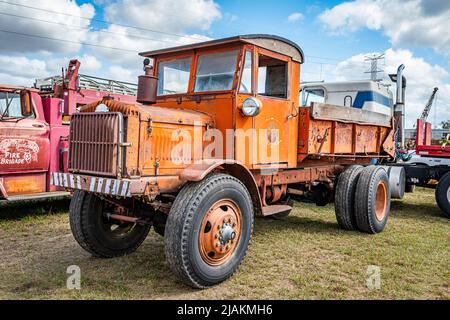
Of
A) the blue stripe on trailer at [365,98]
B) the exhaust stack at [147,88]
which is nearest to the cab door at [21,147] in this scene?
the exhaust stack at [147,88]

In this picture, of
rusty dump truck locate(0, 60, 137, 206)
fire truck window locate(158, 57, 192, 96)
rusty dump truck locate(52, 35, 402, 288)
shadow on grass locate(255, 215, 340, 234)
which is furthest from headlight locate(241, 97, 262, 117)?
rusty dump truck locate(0, 60, 137, 206)

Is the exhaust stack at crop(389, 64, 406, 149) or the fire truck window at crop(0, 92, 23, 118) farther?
the exhaust stack at crop(389, 64, 406, 149)

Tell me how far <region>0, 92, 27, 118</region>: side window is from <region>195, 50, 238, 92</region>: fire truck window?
12.4ft

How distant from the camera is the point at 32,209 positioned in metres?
7.98

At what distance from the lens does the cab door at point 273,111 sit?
199 inches

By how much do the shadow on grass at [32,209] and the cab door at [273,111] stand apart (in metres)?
4.76

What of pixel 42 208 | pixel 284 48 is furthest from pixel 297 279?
pixel 42 208

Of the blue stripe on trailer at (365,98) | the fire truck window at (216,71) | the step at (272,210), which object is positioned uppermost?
the blue stripe on trailer at (365,98)

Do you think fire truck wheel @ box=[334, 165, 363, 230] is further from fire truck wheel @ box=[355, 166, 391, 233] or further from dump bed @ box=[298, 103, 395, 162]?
dump bed @ box=[298, 103, 395, 162]

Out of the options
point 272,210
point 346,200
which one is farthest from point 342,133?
point 272,210

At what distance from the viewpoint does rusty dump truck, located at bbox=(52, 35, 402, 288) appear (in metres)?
3.96

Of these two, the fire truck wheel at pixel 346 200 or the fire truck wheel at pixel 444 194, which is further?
the fire truck wheel at pixel 444 194

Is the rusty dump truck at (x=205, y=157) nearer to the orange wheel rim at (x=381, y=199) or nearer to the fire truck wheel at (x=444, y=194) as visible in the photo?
the orange wheel rim at (x=381, y=199)

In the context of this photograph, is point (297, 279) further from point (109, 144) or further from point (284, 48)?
point (284, 48)
